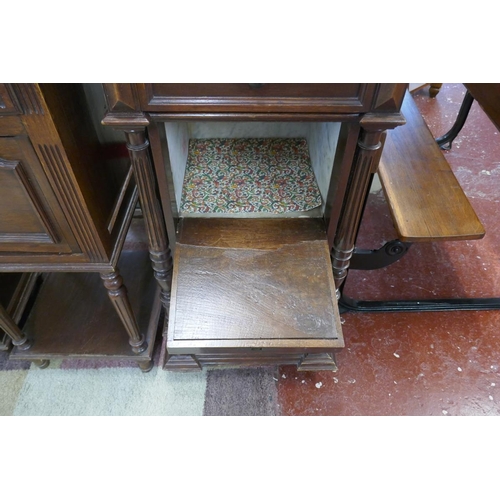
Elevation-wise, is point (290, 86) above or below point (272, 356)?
above

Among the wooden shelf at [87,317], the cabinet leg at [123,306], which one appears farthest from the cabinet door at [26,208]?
the wooden shelf at [87,317]

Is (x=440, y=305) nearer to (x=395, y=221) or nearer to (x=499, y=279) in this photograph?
(x=499, y=279)

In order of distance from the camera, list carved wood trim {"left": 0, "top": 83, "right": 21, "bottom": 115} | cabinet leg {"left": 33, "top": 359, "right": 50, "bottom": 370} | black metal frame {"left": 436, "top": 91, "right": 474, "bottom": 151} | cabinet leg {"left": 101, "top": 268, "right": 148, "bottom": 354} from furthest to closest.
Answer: black metal frame {"left": 436, "top": 91, "right": 474, "bottom": 151}
cabinet leg {"left": 33, "top": 359, "right": 50, "bottom": 370}
cabinet leg {"left": 101, "top": 268, "right": 148, "bottom": 354}
carved wood trim {"left": 0, "top": 83, "right": 21, "bottom": 115}

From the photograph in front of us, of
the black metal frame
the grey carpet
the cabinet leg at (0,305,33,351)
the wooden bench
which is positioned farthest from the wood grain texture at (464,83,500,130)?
the cabinet leg at (0,305,33,351)

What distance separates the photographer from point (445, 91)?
6.24 feet

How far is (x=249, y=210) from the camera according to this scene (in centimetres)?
83

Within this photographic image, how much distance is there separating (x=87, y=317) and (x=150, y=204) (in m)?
0.45

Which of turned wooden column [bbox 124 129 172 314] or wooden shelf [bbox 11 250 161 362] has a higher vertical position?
turned wooden column [bbox 124 129 172 314]

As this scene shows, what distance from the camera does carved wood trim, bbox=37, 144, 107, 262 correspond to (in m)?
0.56

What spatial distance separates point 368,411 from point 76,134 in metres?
0.86

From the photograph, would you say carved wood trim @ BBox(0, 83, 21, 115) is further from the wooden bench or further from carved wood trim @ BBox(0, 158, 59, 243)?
the wooden bench

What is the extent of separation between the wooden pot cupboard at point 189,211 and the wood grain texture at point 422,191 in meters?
0.24

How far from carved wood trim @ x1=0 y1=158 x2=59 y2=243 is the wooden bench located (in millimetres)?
718

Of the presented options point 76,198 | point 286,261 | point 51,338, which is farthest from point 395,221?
point 51,338
